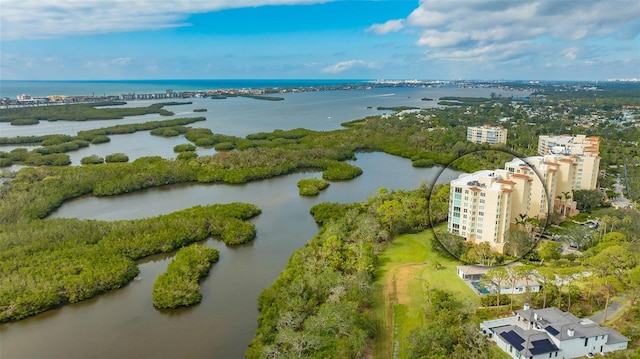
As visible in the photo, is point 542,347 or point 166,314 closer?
point 542,347

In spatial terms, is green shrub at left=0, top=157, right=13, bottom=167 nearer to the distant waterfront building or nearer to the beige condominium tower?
the beige condominium tower

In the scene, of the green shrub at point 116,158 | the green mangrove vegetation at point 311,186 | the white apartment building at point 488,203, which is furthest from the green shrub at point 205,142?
the white apartment building at point 488,203

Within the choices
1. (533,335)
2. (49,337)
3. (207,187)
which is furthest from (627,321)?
(207,187)

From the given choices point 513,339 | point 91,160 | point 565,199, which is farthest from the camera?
point 91,160

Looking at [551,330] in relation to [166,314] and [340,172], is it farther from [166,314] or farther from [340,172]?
[340,172]

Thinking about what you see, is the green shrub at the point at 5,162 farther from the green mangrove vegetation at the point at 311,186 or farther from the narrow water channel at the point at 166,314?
the green mangrove vegetation at the point at 311,186

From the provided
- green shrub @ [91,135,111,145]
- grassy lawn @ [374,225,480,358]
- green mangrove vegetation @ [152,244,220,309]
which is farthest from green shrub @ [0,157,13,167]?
grassy lawn @ [374,225,480,358]

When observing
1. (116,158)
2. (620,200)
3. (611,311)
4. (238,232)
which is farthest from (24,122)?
(620,200)

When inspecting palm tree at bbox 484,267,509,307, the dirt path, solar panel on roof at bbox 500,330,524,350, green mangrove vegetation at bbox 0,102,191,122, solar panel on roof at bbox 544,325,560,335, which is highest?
green mangrove vegetation at bbox 0,102,191,122
